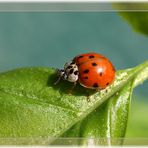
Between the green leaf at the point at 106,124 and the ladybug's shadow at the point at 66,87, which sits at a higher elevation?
the ladybug's shadow at the point at 66,87

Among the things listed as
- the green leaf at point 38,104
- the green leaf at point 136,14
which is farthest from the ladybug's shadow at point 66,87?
the green leaf at point 136,14

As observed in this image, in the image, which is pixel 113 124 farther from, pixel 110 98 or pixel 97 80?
pixel 97 80

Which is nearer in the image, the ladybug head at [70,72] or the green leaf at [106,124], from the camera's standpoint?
the green leaf at [106,124]

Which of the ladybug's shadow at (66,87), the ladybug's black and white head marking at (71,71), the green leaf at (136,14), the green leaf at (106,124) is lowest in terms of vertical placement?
the green leaf at (106,124)

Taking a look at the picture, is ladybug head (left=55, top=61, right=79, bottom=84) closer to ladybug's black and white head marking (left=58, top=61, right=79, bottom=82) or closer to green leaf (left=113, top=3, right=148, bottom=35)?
ladybug's black and white head marking (left=58, top=61, right=79, bottom=82)

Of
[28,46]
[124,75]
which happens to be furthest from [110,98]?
[28,46]

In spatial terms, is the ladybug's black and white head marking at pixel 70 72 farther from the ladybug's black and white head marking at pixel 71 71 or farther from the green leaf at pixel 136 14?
the green leaf at pixel 136 14
